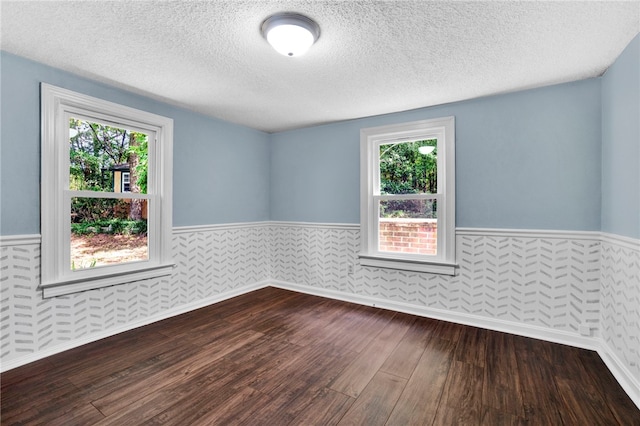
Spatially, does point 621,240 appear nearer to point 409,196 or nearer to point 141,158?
point 409,196

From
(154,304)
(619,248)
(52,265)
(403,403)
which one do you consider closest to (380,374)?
(403,403)

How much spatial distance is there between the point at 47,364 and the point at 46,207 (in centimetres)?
123

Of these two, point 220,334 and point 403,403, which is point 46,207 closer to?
point 220,334

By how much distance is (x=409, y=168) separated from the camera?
11.7 ft

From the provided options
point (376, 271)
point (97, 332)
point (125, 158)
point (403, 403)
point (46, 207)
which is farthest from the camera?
point (376, 271)

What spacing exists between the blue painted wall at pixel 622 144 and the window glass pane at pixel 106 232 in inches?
166

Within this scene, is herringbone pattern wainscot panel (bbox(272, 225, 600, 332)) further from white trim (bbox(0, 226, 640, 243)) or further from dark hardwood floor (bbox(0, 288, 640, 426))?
dark hardwood floor (bbox(0, 288, 640, 426))

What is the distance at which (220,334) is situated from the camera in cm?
285

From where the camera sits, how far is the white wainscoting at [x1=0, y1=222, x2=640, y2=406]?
2246 millimetres

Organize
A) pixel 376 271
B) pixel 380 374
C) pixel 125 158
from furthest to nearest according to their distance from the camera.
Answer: pixel 376 271 < pixel 125 158 < pixel 380 374

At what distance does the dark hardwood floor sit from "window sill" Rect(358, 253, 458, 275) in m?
0.61

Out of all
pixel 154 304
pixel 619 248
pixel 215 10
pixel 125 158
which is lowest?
pixel 154 304

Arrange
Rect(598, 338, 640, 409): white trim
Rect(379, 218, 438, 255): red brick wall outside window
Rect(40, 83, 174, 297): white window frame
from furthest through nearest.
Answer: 1. Rect(379, 218, 438, 255): red brick wall outside window
2. Rect(40, 83, 174, 297): white window frame
3. Rect(598, 338, 640, 409): white trim

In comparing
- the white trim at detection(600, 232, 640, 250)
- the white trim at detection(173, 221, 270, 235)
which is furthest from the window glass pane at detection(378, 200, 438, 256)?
the white trim at detection(173, 221, 270, 235)
